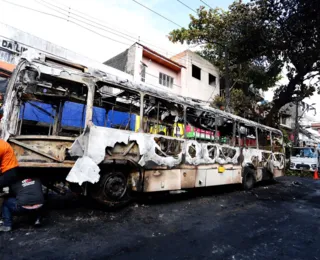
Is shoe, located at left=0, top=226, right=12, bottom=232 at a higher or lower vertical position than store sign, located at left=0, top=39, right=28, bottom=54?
lower

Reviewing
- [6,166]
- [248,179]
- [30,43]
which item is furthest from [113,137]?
[30,43]

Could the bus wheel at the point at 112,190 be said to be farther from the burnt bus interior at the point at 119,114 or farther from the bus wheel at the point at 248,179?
the bus wheel at the point at 248,179

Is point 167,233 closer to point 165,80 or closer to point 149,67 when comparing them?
point 149,67

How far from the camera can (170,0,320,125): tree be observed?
13.0m

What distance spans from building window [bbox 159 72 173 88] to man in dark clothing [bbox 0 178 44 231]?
1324 cm

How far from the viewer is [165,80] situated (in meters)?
16.2

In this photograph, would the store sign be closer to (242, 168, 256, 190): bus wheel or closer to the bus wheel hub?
the bus wheel hub

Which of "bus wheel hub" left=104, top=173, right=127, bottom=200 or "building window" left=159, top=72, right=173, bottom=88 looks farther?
"building window" left=159, top=72, right=173, bottom=88

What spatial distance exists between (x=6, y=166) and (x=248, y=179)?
7.85 m

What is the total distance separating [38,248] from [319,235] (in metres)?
4.53

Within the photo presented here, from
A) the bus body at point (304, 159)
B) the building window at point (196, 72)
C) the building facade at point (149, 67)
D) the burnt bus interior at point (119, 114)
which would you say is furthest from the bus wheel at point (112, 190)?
the building window at point (196, 72)

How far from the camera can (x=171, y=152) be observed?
5.67 metres

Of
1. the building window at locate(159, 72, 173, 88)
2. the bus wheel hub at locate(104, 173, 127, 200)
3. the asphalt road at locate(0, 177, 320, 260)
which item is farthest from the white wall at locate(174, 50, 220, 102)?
the bus wheel hub at locate(104, 173, 127, 200)

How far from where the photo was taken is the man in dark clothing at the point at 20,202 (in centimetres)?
330
